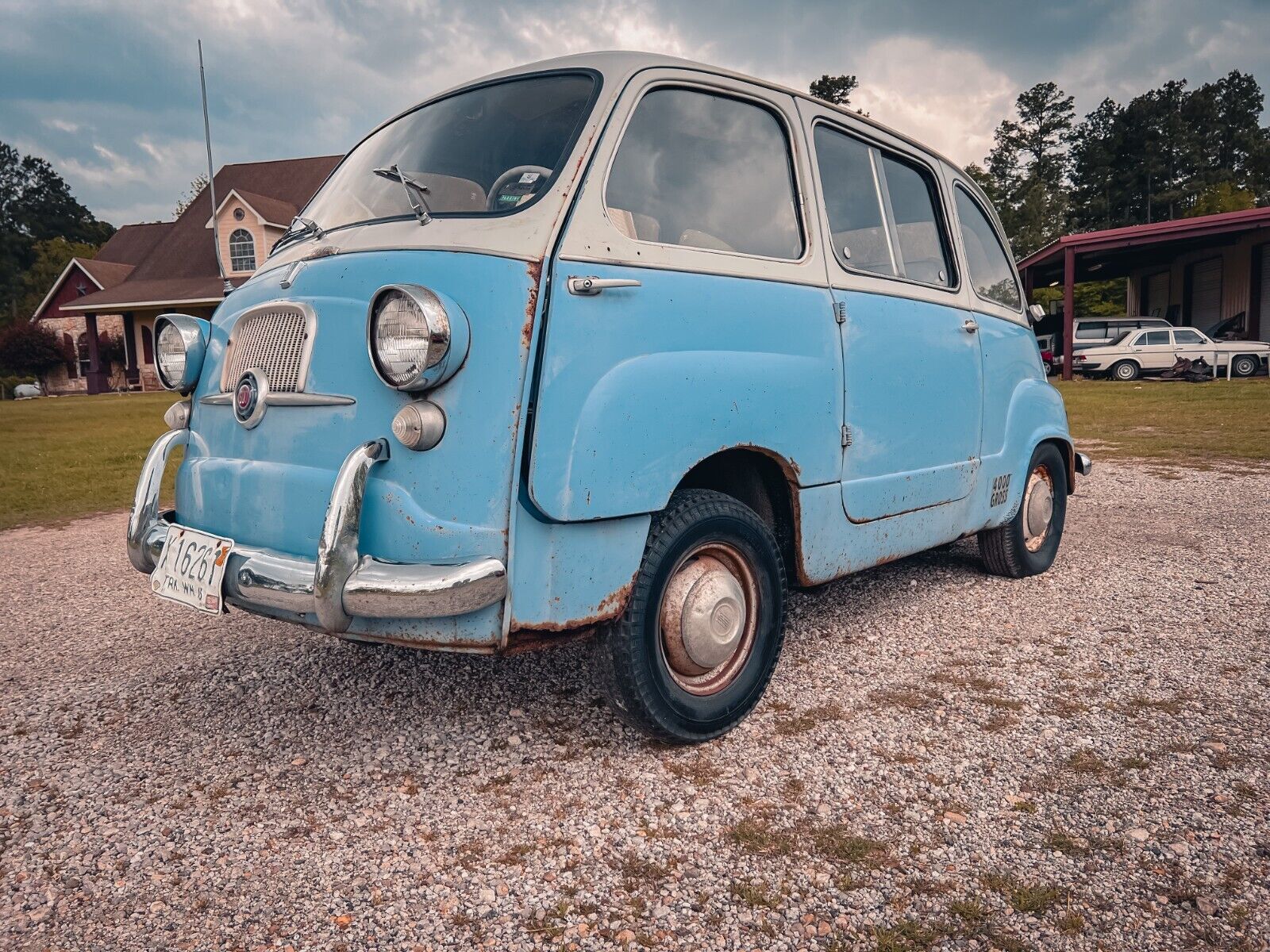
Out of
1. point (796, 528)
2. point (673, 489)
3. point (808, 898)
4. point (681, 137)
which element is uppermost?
point (681, 137)

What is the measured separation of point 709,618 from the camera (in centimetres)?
270

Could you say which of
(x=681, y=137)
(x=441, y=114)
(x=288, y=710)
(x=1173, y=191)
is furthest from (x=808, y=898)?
(x=1173, y=191)

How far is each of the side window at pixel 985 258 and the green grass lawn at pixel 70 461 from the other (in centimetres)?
685

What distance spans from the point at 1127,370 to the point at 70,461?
894 inches

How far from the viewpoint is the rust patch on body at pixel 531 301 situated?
7.33 feet

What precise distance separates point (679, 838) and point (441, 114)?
2.47 meters

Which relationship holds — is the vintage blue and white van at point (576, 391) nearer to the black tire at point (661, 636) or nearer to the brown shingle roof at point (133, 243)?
the black tire at point (661, 636)

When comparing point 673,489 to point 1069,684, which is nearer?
point 673,489

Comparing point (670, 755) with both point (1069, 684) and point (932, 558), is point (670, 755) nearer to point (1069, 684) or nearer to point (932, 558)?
point (1069, 684)

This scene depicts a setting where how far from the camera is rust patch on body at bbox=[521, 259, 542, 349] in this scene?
88.0 inches

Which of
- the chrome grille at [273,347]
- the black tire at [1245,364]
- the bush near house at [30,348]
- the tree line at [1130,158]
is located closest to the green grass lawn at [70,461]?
the chrome grille at [273,347]

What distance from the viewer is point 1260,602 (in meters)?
4.08

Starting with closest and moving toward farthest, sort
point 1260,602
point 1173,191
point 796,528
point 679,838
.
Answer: point 679,838 → point 796,528 → point 1260,602 → point 1173,191

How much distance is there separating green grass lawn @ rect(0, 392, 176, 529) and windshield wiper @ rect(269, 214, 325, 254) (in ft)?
18.0
